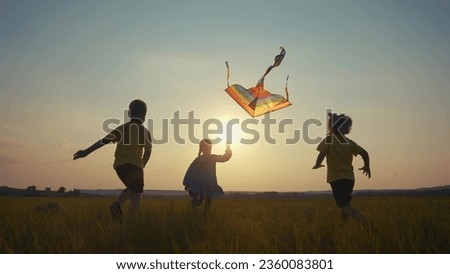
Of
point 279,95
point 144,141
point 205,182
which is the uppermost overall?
point 279,95

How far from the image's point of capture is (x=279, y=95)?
10.2 m

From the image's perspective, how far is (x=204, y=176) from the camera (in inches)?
372

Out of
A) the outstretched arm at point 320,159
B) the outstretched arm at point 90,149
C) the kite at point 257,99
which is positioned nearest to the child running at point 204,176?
the kite at point 257,99

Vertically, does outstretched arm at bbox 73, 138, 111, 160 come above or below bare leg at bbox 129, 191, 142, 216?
above

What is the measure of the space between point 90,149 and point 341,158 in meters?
4.13

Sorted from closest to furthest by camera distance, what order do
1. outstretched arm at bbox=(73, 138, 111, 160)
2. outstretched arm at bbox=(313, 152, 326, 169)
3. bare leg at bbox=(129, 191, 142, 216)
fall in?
outstretched arm at bbox=(73, 138, 111, 160) → bare leg at bbox=(129, 191, 142, 216) → outstretched arm at bbox=(313, 152, 326, 169)

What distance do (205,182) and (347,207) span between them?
3343 mm

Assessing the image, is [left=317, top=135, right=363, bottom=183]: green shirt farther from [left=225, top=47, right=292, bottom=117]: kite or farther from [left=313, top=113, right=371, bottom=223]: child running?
[left=225, top=47, right=292, bottom=117]: kite

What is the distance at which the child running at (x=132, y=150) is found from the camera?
695 centimetres

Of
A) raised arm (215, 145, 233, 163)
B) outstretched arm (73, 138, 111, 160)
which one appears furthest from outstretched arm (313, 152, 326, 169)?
outstretched arm (73, 138, 111, 160)

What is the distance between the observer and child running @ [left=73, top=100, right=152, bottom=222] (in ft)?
22.8
